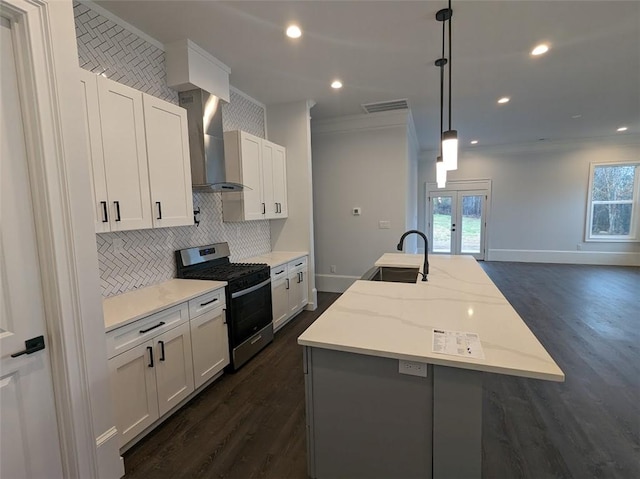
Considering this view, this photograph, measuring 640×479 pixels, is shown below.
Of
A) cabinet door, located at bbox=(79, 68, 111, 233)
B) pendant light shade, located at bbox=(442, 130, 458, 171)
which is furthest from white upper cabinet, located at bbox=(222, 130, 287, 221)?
pendant light shade, located at bbox=(442, 130, 458, 171)

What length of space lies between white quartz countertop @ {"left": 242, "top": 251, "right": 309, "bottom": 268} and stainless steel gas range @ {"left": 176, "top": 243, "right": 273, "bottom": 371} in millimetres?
361

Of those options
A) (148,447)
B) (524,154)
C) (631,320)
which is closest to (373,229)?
(631,320)

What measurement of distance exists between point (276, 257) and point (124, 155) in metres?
2.23

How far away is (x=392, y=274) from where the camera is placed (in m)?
3.10

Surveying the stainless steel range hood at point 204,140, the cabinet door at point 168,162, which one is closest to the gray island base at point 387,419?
the cabinet door at point 168,162

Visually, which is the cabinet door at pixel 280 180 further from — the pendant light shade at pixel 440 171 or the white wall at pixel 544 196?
the white wall at pixel 544 196

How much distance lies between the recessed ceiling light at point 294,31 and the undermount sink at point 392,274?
216 centimetres

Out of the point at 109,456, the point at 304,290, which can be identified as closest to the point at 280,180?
the point at 304,290

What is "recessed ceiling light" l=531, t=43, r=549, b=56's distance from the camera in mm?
2918

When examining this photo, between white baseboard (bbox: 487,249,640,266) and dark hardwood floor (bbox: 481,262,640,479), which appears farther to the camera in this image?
white baseboard (bbox: 487,249,640,266)

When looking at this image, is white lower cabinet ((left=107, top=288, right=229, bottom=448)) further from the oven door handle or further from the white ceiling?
the white ceiling

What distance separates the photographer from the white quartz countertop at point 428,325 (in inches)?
46.3

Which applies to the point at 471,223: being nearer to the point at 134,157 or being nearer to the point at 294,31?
the point at 294,31

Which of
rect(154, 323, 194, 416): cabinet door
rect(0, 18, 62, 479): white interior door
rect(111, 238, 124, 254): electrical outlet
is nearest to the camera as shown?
rect(0, 18, 62, 479): white interior door
